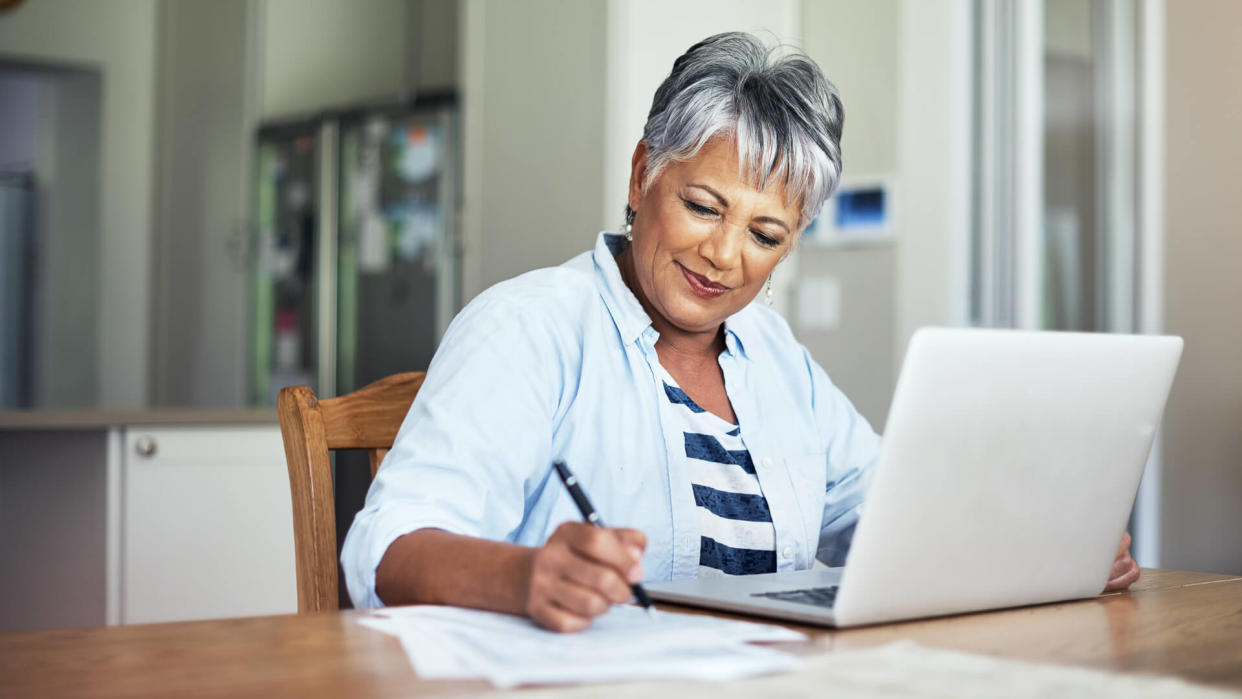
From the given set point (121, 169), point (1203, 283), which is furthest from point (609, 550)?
point (121, 169)

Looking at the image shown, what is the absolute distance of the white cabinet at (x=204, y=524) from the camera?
2562mm

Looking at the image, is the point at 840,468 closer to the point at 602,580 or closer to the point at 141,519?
the point at 602,580

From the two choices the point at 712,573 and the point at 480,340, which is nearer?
the point at 480,340

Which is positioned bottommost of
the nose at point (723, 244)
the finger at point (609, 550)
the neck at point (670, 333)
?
the finger at point (609, 550)

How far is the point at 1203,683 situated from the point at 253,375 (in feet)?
16.7

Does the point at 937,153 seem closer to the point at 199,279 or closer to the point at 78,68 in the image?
the point at 199,279

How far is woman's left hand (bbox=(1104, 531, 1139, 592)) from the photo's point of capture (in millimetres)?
1173

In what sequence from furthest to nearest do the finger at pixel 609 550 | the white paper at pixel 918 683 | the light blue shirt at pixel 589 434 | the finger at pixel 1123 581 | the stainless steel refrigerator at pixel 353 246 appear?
the stainless steel refrigerator at pixel 353 246, the finger at pixel 1123 581, the light blue shirt at pixel 589 434, the finger at pixel 609 550, the white paper at pixel 918 683

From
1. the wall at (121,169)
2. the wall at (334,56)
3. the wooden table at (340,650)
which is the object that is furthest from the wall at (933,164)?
the wall at (121,169)

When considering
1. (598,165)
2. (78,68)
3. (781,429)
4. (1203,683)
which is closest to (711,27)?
(598,165)

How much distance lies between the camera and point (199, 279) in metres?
5.66

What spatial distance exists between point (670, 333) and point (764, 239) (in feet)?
0.51

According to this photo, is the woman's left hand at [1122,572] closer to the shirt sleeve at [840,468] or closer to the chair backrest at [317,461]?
the shirt sleeve at [840,468]

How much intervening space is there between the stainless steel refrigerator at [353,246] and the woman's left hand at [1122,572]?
3170 mm
